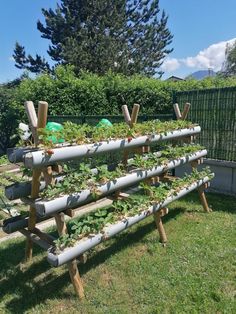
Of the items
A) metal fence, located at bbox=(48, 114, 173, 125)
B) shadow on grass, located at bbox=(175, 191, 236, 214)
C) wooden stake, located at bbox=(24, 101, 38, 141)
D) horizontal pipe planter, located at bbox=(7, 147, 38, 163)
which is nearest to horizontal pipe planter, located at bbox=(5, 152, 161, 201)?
horizontal pipe planter, located at bbox=(7, 147, 38, 163)

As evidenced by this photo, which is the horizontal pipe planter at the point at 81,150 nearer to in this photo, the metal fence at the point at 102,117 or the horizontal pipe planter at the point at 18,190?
the horizontal pipe planter at the point at 18,190

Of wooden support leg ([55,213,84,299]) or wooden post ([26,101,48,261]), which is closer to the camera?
wooden post ([26,101,48,261])

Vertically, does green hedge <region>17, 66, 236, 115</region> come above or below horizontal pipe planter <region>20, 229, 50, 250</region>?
above

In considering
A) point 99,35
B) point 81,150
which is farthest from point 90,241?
point 99,35

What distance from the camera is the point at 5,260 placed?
440 centimetres

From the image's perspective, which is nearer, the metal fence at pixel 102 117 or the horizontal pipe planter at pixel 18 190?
the horizontal pipe planter at pixel 18 190

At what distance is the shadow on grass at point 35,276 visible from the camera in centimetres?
355

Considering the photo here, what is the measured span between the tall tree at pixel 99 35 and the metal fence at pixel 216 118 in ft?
59.2

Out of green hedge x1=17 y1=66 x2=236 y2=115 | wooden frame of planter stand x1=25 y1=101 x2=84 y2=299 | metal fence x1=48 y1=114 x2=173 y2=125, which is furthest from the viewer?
green hedge x1=17 y1=66 x2=236 y2=115

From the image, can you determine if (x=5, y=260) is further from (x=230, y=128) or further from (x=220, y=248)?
(x=230, y=128)

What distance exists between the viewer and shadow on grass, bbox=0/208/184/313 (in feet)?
11.6

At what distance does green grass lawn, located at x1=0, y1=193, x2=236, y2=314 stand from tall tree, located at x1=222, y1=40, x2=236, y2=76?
44.0 meters

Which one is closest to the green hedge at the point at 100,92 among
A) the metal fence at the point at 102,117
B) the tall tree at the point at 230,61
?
the metal fence at the point at 102,117

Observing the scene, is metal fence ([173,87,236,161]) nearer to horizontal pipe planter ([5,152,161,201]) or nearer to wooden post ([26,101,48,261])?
horizontal pipe planter ([5,152,161,201])
